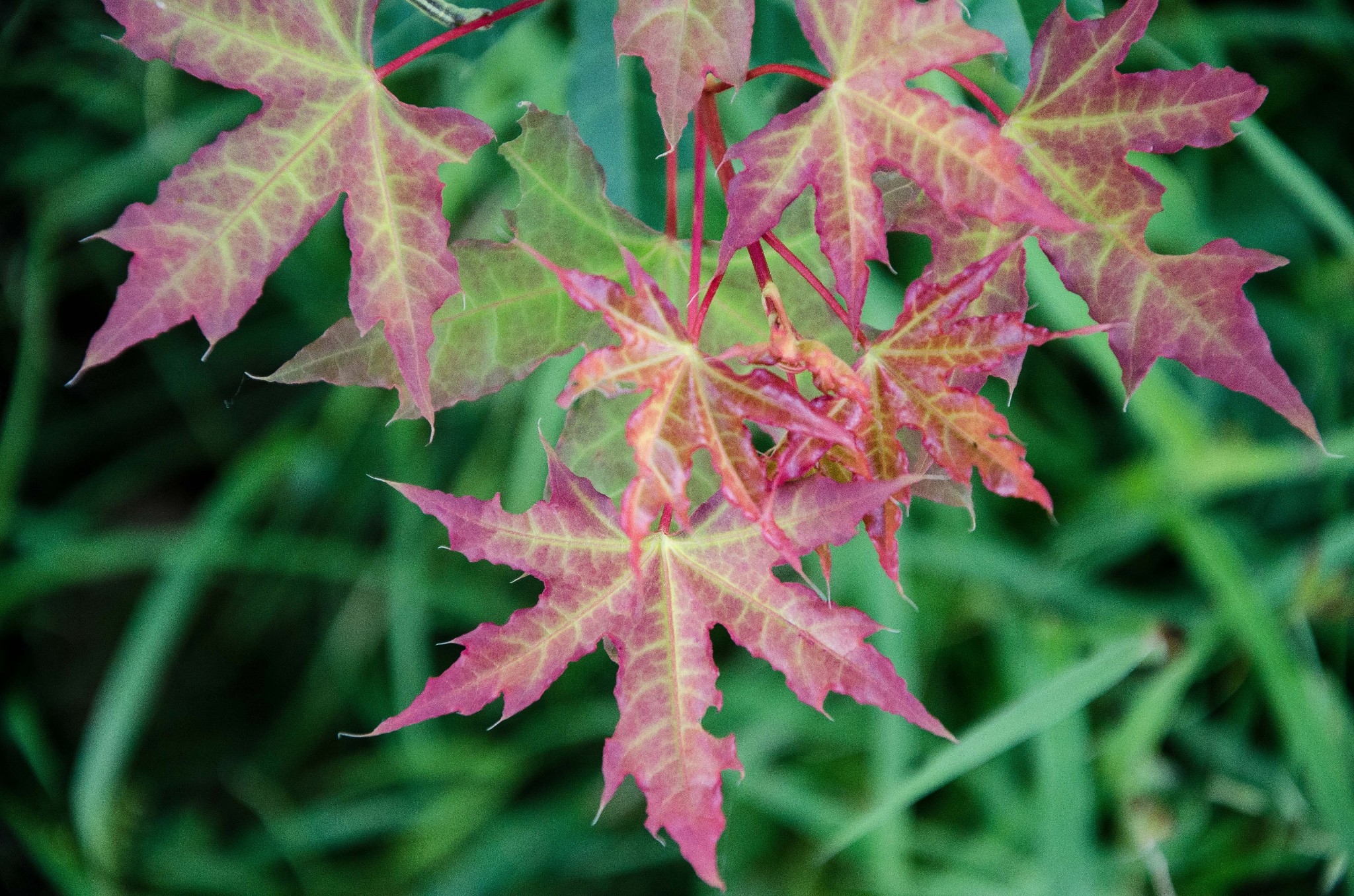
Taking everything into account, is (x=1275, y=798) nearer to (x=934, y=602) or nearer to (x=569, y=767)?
(x=934, y=602)

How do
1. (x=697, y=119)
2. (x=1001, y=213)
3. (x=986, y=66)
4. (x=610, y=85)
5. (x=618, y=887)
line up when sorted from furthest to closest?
(x=618, y=887)
(x=986, y=66)
(x=610, y=85)
(x=697, y=119)
(x=1001, y=213)

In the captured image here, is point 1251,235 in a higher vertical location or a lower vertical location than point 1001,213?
lower

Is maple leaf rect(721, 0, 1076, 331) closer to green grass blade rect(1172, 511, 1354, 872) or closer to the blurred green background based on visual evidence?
the blurred green background

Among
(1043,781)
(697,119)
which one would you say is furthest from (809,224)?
(1043,781)

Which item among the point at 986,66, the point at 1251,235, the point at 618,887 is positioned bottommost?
the point at 618,887

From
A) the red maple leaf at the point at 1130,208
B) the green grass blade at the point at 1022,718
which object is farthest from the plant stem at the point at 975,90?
the green grass blade at the point at 1022,718

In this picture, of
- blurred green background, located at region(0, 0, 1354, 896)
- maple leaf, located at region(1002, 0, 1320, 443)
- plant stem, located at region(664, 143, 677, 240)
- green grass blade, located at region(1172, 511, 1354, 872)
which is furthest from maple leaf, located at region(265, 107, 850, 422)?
green grass blade, located at region(1172, 511, 1354, 872)
